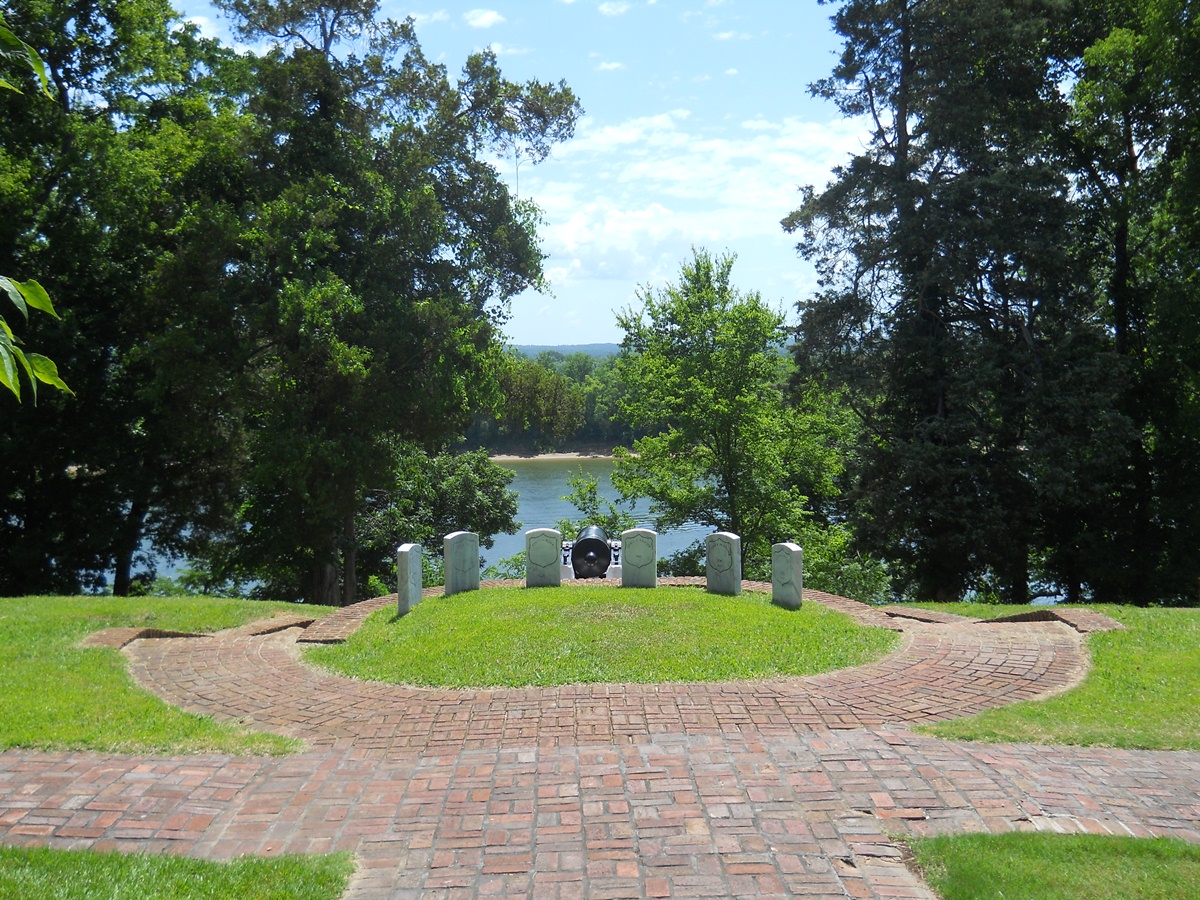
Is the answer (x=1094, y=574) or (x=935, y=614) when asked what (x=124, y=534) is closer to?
(x=935, y=614)

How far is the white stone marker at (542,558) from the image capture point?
14.0 metres

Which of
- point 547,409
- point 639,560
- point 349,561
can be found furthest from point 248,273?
point 547,409

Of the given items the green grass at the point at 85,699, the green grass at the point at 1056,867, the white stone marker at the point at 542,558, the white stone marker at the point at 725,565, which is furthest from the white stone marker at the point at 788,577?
the green grass at the point at 85,699

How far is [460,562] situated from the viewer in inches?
525

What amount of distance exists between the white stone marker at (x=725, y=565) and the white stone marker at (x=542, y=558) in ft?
7.67

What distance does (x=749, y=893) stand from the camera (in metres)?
4.90

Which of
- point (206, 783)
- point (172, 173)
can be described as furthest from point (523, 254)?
point (206, 783)

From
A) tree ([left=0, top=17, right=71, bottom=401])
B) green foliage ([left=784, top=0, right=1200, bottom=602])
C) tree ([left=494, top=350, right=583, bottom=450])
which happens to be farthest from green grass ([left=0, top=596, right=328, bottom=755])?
green foliage ([left=784, top=0, right=1200, bottom=602])

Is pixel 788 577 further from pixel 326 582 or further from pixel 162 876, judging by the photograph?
pixel 326 582

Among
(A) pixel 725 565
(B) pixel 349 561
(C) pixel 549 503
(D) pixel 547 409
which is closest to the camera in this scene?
(A) pixel 725 565

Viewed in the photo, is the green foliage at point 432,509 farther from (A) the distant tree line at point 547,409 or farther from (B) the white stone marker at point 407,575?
(B) the white stone marker at point 407,575

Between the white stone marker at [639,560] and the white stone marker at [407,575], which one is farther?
the white stone marker at [639,560]

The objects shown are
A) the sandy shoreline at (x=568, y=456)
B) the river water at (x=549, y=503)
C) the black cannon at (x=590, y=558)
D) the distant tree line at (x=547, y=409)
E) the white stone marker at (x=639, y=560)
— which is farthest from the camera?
the sandy shoreline at (x=568, y=456)

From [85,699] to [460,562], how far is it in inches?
230
